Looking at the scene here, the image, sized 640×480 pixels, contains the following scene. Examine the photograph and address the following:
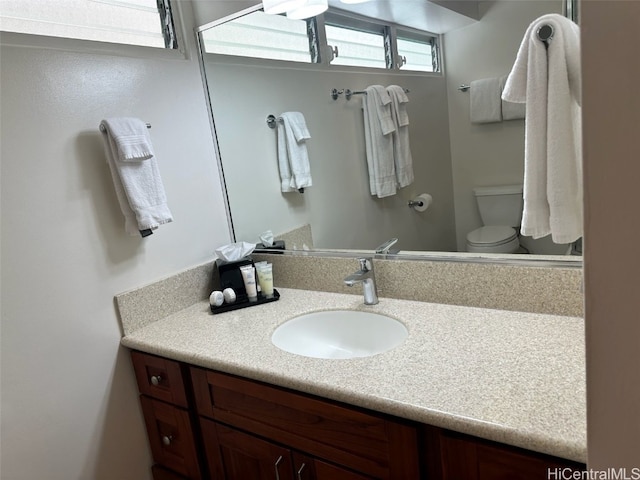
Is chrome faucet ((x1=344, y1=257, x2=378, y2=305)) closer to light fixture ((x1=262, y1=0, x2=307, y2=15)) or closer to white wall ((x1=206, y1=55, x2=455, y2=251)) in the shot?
white wall ((x1=206, y1=55, x2=455, y2=251))

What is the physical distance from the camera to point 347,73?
1562 mm

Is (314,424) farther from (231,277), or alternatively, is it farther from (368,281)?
(231,277)

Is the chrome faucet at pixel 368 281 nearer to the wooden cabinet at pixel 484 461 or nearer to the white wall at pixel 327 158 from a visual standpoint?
the white wall at pixel 327 158

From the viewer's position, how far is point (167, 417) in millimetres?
1487

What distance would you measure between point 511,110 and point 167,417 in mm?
1437

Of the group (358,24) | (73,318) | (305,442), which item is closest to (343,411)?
(305,442)

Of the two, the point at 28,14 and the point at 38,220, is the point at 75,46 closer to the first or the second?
the point at 28,14

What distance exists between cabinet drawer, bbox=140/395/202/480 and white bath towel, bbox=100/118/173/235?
604 millimetres

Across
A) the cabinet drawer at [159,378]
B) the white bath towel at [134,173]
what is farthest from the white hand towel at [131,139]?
the cabinet drawer at [159,378]

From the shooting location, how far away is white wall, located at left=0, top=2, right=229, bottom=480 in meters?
1.25

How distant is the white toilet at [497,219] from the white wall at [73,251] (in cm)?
106

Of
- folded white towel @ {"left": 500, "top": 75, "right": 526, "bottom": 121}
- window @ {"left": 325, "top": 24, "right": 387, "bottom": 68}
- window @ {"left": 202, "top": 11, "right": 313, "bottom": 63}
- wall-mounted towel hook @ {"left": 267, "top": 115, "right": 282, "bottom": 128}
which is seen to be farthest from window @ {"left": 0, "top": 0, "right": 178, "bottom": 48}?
folded white towel @ {"left": 500, "top": 75, "right": 526, "bottom": 121}

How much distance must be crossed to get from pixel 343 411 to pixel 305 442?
0.60 feet

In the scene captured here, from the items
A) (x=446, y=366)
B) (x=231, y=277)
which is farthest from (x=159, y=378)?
(x=446, y=366)
